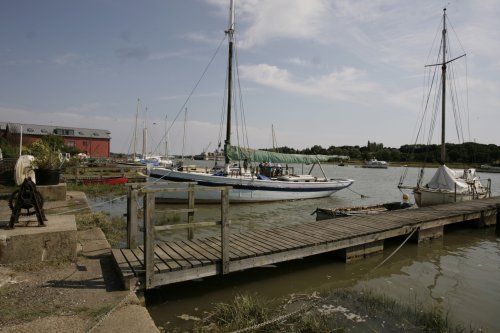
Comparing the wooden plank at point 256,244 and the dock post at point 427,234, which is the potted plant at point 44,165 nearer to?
the wooden plank at point 256,244

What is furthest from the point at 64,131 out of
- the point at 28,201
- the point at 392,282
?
the point at 392,282

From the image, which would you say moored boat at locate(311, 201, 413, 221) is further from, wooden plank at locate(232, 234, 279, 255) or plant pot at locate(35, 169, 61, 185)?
plant pot at locate(35, 169, 61, 185)

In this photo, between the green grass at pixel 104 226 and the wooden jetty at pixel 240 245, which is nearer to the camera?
the wooden jetty at pixel 240 245

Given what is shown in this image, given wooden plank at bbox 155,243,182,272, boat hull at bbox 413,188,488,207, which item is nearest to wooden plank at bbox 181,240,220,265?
wooden plank at bbox 155,243,182,272

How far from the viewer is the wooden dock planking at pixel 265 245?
608 centimetres

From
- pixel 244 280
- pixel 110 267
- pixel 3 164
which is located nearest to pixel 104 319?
pixel 110 267

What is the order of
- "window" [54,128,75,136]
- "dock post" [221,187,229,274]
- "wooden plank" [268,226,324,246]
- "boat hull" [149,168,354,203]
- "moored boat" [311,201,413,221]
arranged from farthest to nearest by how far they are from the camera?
"window" [54,128,75,136], "boat hull" [149,168,354,203], "moored boat" [311,201,413,221], "wooden plank" [268,226,324,246], "dock post" [221,187,229,274]

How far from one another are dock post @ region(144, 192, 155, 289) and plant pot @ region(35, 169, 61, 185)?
8.31 metres

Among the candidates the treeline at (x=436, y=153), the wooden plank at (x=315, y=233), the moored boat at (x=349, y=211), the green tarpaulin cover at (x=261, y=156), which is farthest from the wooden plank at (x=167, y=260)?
the treeline at (x=436, y=153)

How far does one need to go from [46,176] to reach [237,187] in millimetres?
10567

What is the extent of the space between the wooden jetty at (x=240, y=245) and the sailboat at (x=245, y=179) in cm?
948

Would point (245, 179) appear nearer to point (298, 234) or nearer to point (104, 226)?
point (104, 226)

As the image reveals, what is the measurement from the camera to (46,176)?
1223 cm

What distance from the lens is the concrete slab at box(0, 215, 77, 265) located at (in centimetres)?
571
